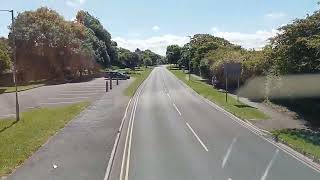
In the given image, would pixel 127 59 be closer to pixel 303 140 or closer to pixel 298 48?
pixel 298 48

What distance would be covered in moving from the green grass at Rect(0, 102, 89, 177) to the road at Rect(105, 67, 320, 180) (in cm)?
369

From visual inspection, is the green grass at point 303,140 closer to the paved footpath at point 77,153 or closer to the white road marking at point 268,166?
the white road marking at point 268,166

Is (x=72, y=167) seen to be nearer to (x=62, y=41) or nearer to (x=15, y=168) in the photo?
(x=15, y=168)

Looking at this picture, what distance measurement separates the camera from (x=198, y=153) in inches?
704

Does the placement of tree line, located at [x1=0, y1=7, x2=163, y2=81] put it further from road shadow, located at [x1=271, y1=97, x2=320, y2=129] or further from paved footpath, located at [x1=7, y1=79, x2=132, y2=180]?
road shadow, located at [x1=271, y1=97, x2=320, y2=129]

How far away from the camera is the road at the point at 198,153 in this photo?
14438 mm

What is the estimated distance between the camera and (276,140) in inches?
812

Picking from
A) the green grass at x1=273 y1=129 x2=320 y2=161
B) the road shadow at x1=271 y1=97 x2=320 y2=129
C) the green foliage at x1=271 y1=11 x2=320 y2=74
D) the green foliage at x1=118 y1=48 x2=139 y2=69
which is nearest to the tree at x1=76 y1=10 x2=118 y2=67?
the green foliage at x1=118 y1=48 x2=139 y2=69

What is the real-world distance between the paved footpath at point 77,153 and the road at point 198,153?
67 cm

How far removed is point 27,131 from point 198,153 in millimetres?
10569

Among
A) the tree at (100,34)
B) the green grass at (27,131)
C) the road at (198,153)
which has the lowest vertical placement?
the green grass at (27,131)

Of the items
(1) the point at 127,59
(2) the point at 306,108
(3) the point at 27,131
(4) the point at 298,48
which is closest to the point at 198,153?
(3) the point at 27,131

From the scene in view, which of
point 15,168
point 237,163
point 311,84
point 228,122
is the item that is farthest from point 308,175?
point 311,84

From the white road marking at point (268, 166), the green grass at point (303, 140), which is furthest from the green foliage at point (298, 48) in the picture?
the white road marking at point (268, 166)
